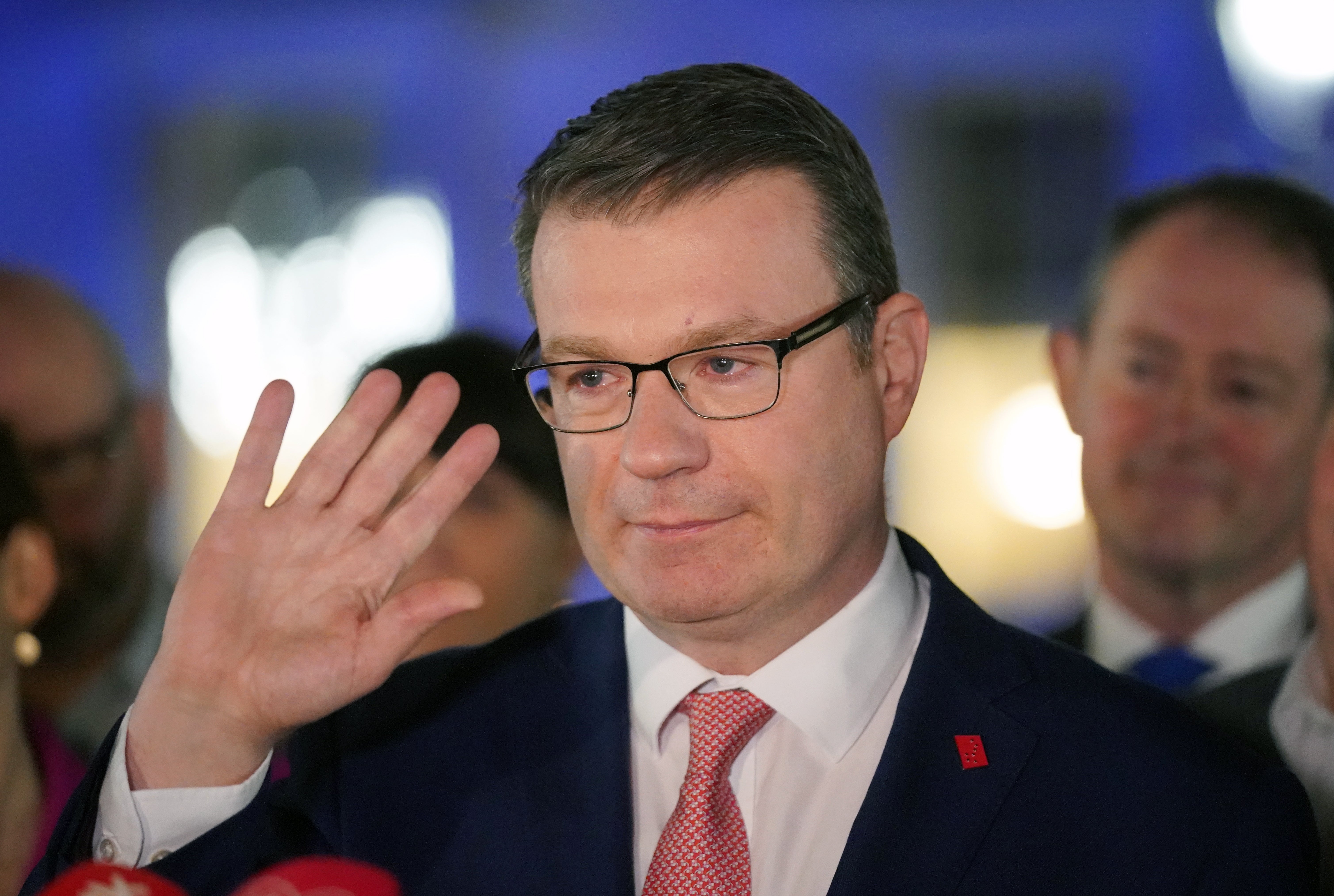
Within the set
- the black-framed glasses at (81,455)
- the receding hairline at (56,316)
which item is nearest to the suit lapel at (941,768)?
the black-framed glasses at (81,455)

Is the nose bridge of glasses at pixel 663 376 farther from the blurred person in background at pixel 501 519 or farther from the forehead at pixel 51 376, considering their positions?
the forehead at pixel 51 376

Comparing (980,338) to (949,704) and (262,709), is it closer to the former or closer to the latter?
(949,704)

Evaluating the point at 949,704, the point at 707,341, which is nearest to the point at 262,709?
the point at 707,341

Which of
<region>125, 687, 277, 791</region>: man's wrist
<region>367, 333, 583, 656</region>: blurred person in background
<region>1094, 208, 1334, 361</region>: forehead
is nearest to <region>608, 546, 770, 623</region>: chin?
<region>125, 687, 277, 791</region>: man's wrist

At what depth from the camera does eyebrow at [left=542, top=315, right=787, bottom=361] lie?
156 centimetres

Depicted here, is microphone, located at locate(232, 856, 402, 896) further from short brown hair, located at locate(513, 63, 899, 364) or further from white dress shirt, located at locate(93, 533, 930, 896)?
short brown hair, located at locate(513, 63, 899, 364)

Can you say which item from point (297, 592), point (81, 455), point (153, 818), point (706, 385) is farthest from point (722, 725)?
point (81, 455)

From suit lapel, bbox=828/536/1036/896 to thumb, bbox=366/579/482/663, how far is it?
0.53 meters

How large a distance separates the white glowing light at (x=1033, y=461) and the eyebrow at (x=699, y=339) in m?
1.71

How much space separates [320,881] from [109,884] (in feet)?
0.58

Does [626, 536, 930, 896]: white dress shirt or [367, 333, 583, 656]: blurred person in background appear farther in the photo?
[367, 333, 583, 656]: blurred person in background

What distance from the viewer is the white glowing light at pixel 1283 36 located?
2928 millimetres

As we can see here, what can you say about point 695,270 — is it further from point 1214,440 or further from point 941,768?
point 1214,440

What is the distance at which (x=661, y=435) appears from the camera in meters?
1.54
